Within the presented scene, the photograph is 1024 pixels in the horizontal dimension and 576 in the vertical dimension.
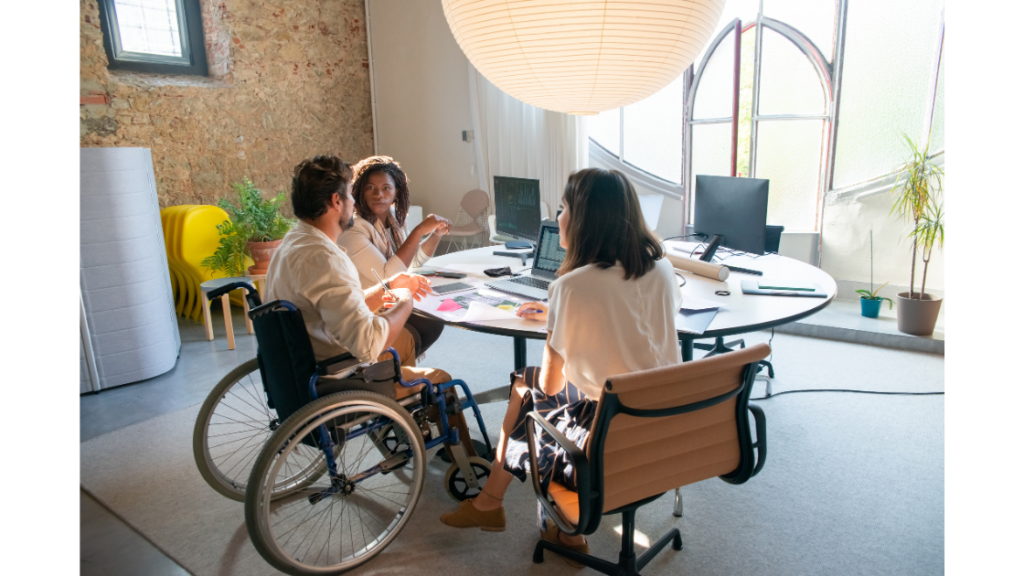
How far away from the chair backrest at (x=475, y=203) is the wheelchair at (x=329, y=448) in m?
3.34

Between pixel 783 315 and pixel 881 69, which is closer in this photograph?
pixel 783 315

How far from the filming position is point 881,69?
408cm

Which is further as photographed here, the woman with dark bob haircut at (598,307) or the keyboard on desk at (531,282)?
the keyboard on desk at (531,282)

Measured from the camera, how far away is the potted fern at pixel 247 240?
14.5 feet

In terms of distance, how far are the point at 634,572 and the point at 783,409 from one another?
5.04ft

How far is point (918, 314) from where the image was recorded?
371cm

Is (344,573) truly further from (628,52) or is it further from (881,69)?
(881,69)

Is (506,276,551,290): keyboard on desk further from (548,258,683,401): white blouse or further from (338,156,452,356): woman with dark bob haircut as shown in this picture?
(548,258,683,401): white blouse

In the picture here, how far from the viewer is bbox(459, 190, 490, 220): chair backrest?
5648mm

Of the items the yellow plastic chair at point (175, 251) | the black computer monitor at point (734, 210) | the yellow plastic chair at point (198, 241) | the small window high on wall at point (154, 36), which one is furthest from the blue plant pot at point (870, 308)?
the small window high on wall at point (154, 36)

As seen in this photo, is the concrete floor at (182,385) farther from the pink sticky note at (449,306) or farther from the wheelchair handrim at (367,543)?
the pink sticky note at (449,306)

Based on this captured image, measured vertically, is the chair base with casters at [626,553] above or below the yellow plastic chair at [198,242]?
below

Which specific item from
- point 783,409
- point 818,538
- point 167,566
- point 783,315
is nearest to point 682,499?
point 818,538

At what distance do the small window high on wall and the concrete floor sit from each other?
2.15 meters
